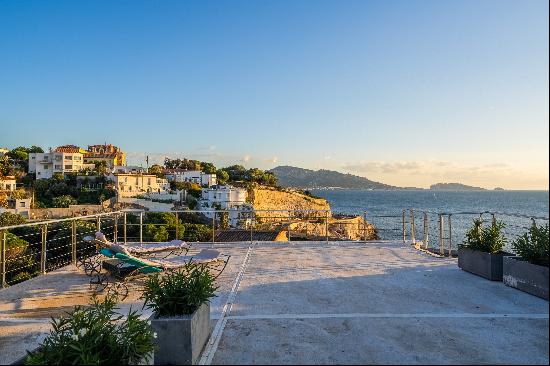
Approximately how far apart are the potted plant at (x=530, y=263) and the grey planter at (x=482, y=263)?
0.23m

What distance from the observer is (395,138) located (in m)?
11.6

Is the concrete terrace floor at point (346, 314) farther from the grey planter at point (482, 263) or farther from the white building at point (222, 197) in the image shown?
the white building at point (222, 197)

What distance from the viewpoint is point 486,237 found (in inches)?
238

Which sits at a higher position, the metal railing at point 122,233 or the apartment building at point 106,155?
the apartment building at point 106,155

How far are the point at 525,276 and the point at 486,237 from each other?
1.14 metres

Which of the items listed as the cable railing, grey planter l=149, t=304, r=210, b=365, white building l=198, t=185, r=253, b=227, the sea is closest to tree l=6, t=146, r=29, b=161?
white building l=198, t=185, r=253, b=227

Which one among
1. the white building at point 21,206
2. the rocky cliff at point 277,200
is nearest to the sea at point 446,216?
the rocky cliff at point 277,200

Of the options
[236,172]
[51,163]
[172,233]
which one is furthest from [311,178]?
[172,233]

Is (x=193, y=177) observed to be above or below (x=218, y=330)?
above

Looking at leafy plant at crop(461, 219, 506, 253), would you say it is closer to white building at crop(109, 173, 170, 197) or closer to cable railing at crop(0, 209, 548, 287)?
cable railing at crop(0, 209, 548, 287)

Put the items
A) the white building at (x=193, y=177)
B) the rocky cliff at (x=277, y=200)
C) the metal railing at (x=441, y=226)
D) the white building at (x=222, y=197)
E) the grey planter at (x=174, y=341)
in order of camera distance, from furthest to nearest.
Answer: the white building at (x=193, y=177)
the rocky cliff at (x=277, y=200)
the white building at (x=222, y=197)
the metal railing at (x=441, y=226)
the grey planter at (x=174, y=341)

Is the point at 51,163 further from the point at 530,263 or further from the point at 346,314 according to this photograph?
the point at 530,263

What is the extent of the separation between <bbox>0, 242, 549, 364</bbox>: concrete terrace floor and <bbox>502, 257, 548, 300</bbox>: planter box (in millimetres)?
115

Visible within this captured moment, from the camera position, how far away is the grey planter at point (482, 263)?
564cm
